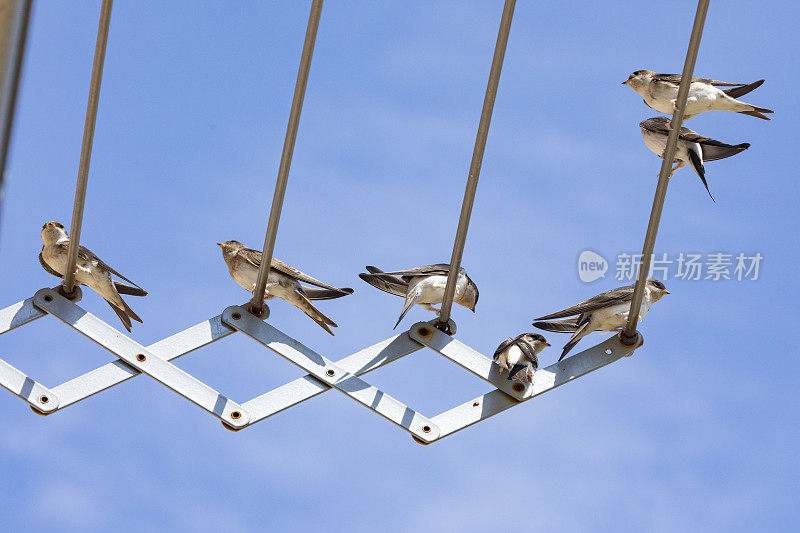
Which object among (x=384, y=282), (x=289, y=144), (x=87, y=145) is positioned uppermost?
(x=289, y=144)

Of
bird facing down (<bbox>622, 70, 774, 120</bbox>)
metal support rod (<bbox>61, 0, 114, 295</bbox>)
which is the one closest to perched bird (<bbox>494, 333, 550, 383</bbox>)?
bird facing down (<bbox>622, 70, 774, 120</bbox>)

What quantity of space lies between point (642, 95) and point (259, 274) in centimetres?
331

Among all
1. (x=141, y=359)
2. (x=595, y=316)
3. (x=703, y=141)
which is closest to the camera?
(x=141, y=359)

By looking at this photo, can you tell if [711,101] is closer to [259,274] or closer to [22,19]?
[259,274]

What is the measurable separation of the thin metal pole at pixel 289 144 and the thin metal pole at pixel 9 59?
261 centimetres

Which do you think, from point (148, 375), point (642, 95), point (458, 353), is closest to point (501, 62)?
point (458, 353)

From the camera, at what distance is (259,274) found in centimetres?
441

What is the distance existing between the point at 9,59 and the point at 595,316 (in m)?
3.66

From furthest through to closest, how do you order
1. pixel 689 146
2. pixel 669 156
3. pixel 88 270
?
1. pixel 689 146
2. pixel 88 270
3. pixel 669 156

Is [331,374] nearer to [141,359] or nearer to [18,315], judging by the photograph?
[141,359]

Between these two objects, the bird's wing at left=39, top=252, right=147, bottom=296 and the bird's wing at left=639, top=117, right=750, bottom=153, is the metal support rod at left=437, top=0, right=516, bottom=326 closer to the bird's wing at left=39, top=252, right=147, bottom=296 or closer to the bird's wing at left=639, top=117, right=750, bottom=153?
the bird's wing at left=639, top=117, right=750, bottom=153

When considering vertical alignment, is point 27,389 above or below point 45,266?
below

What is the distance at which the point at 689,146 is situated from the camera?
18.4 ft

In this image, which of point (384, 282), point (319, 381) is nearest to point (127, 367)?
point (319, 381)
